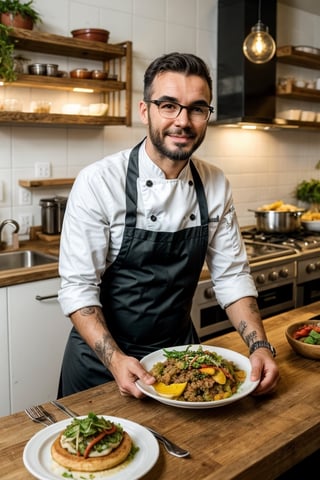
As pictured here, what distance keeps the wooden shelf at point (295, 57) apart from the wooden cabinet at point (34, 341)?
2.65 meters

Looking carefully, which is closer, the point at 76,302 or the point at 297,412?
the point at 297,412

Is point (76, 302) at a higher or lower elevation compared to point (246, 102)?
lower

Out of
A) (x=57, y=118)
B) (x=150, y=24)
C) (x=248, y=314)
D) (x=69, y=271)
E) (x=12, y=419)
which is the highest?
(x=150, y=24)

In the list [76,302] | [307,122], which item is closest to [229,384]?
[76,302]

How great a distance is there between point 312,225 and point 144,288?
2933 millimetres

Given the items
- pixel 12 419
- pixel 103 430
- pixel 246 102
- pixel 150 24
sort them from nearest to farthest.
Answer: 1. pixel 103 430
2. pixel 12 419
3. pixel 150 24
4. pixel 246 102

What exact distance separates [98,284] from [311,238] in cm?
271

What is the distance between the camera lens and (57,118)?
317 cm

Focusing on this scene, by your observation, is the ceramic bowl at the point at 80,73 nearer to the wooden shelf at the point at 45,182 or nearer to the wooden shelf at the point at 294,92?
the wooden shelf at the point at 45,182

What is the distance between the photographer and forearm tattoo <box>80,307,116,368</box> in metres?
1.60

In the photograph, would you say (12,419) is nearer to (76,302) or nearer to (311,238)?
(76,302)

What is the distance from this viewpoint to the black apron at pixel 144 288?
1.89 meters

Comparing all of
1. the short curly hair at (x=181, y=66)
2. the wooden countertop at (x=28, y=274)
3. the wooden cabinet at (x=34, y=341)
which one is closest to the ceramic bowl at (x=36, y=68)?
the wooden countertop at (x=28, y=274)

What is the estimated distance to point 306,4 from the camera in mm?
4750
